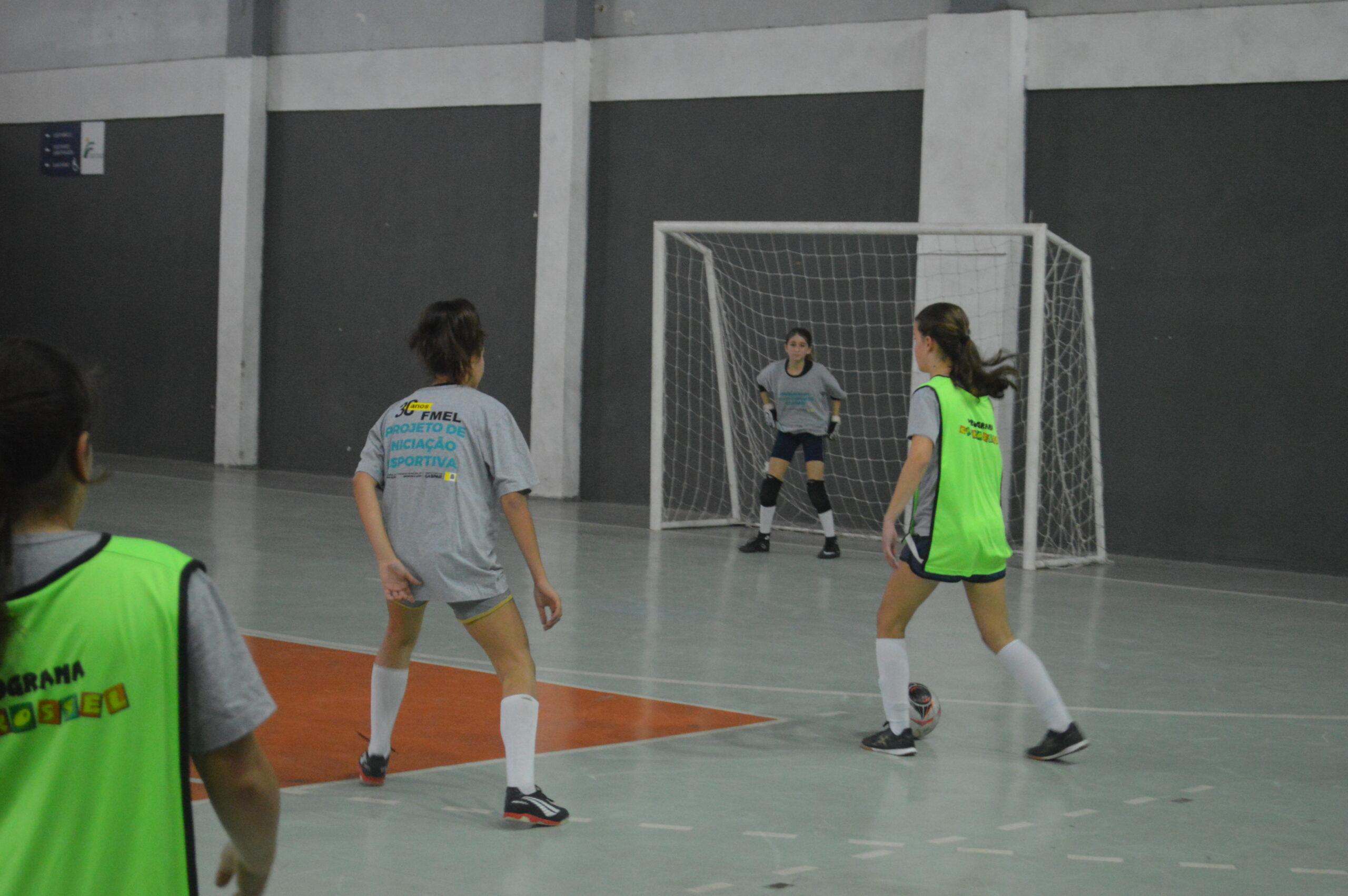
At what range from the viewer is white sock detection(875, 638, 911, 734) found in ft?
18.9

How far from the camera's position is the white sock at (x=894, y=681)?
5.77 m

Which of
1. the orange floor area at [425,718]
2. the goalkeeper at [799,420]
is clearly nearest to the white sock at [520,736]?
the orange floor area at [425,718]

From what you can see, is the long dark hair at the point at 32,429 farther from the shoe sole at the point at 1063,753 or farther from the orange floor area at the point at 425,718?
the shoe sole at the point at 1063,753

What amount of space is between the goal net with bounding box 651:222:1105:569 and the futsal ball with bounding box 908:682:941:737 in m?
5.68

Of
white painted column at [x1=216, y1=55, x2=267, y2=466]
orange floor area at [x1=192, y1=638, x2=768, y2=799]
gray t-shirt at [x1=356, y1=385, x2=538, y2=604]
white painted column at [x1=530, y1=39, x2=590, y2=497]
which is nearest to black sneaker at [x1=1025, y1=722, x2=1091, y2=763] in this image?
orange floor area at [x1=192, y1=638, x2=768, y2=799]

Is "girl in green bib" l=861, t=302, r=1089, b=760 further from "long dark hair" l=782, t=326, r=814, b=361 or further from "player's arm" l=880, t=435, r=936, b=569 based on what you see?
"long dark hair" l=782, t=326, r=814, b=361

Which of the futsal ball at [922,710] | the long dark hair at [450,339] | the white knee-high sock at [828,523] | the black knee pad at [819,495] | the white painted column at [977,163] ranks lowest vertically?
the futsal ball at [922,710]

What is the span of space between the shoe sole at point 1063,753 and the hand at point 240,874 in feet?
14.2

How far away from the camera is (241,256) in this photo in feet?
60.5

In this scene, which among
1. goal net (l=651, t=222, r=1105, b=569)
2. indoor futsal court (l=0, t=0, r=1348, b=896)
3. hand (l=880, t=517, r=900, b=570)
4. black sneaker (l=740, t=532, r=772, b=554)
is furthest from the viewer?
goal net (l=651, t=222, r=1105, b=569)

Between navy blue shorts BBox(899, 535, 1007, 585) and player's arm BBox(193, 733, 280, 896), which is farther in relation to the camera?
navy blue shorts BBox(899, 535, 1007, 585)

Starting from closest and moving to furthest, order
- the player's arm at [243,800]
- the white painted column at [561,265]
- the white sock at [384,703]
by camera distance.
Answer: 1. the player's arm at [243,800]
2. the white sock at [384,703]
3. the white painted column at [561,265]

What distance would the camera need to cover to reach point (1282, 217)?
12.6m

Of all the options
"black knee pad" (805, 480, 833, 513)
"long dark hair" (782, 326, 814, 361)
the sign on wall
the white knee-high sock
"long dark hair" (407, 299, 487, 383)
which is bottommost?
the white knee-high sock
